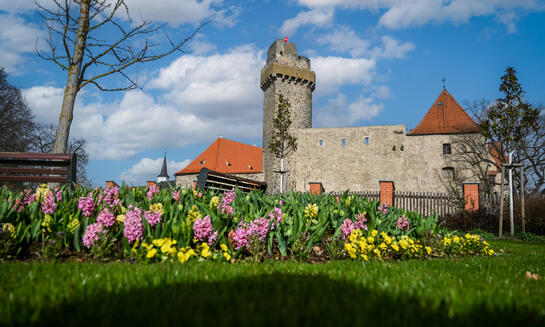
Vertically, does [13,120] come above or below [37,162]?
above

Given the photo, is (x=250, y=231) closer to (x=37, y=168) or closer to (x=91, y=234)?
(x=91, y=234)

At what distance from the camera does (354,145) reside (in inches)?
1240

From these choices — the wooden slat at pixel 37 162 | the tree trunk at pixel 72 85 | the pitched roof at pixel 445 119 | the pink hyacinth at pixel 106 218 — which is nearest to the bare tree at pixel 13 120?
the tree trunk at pixel 72 85

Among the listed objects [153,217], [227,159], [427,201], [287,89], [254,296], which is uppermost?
[287,89]

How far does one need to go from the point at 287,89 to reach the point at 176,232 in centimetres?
3116

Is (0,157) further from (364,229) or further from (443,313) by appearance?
(443,313)

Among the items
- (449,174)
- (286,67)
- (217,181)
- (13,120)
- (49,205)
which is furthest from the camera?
(286,67)

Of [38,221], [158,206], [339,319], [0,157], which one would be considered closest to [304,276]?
[339,319]

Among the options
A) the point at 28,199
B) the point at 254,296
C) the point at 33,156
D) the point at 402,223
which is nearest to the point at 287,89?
the point at 33,156

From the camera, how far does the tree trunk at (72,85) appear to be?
24.2ft

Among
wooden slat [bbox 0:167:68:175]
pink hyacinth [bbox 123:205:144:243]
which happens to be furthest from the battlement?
pink hyacinth [bbox 123:205:144:243]

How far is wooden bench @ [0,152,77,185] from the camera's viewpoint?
535 cm

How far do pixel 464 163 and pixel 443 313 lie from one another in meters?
31.0

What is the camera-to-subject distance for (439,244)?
15.3ft
